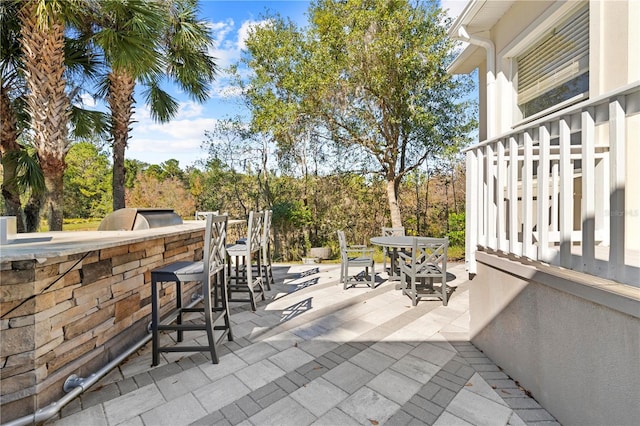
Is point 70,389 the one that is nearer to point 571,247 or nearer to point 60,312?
point 60,312

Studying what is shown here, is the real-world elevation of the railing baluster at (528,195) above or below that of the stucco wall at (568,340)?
above

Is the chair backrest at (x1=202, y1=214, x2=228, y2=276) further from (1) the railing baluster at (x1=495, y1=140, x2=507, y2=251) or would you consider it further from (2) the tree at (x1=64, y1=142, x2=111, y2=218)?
(2) the tree at (x1=64, y1=142, x2=111, y2=218)

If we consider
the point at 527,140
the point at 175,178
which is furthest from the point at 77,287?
the point at 175,178

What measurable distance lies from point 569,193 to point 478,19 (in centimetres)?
276

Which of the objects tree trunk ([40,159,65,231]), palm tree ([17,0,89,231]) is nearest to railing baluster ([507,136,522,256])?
palm tree ([17,0,89,231])

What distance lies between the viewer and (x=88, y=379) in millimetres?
2049

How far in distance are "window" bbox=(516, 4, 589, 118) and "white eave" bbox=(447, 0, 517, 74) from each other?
1.82ft

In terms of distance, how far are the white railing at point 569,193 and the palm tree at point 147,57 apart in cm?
522

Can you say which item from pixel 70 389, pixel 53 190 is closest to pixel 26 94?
pixel 53 190

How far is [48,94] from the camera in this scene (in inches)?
195

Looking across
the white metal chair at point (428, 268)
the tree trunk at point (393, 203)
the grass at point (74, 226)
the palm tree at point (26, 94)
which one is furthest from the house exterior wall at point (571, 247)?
the grass at point (74, 226)

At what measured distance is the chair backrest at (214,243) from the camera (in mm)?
2516

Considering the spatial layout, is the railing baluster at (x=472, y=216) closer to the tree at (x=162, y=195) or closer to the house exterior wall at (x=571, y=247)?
the house exterior wall at (x=571, y=247)

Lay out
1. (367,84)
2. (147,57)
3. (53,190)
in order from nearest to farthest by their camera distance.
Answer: (147,57) → (53,190) → (367,84)
